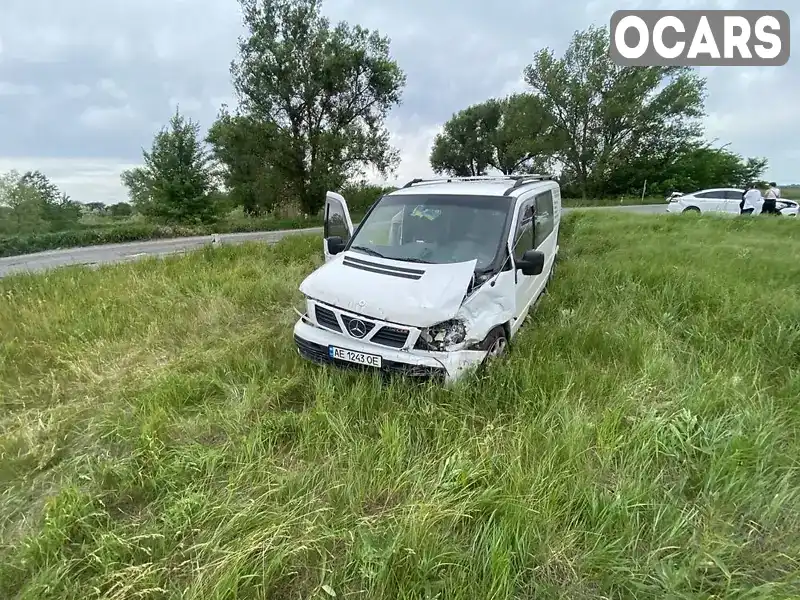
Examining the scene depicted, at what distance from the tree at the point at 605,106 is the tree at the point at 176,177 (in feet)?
87.9

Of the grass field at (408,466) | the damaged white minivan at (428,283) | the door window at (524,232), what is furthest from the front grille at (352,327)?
the door window at (524,232)

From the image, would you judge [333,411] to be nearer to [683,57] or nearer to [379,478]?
[379,478]

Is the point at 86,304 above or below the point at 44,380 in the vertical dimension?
above

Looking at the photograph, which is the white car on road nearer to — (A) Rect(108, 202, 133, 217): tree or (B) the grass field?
(B) the grass field

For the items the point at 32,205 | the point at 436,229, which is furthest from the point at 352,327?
the point at 32,205

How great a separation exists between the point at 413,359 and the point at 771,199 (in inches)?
675

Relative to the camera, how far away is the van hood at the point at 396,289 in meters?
3.01

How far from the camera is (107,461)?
8.23 feet

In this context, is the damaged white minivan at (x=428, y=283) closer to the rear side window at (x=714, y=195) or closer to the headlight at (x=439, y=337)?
the headlight at (x=439, y=337)

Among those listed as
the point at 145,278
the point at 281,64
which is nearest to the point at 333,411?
the point at 145,278

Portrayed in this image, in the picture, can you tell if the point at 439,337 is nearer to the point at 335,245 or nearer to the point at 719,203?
the point at 335,245

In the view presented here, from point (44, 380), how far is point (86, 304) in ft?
7.32

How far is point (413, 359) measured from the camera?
3.03 metres

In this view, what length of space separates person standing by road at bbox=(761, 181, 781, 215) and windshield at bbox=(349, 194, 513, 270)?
48.5 ft
